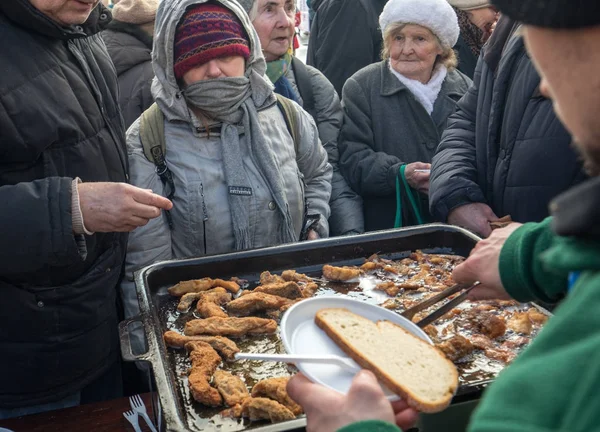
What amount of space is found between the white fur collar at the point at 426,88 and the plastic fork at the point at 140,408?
2681 millimetres

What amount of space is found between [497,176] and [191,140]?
4.89ft

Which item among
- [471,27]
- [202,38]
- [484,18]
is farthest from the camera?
[471,27]

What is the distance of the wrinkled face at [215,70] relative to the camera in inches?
121

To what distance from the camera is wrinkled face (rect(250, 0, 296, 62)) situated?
409cm

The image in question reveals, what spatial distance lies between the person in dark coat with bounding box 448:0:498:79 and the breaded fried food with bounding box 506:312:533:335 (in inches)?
121

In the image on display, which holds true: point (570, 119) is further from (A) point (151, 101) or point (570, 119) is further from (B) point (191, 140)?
(A) point (151, 101)

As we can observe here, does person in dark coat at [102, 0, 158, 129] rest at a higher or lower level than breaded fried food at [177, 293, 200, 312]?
higher

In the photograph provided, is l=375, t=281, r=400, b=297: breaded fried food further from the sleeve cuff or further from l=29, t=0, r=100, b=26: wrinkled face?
l=29, t=0, r=100, b=26: wrinkled face

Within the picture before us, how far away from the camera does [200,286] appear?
2451mm

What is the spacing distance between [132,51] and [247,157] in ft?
4.99

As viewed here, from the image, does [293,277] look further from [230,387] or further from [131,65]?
[131,65]

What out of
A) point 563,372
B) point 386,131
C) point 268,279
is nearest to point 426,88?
point 386,131

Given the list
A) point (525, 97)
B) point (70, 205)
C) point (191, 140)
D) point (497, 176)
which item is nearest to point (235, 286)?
point (70, 205)

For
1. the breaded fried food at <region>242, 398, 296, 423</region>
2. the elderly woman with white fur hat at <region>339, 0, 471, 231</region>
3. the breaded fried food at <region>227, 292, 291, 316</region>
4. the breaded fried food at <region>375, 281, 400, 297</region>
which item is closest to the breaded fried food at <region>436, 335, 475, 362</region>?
the breaded fried food at <region>375, 281, 400, 297</region>
